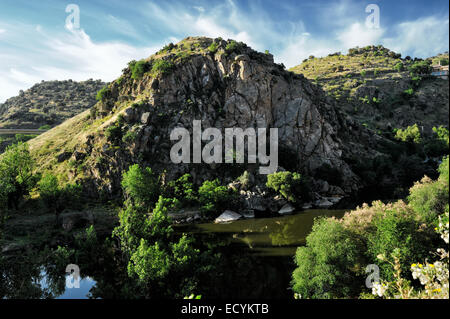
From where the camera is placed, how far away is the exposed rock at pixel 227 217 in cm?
3816

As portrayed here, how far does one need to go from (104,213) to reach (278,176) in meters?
31.5

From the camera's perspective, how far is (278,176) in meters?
44.7

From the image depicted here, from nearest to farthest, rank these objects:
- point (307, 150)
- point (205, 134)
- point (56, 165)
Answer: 1. point (56, 165)
2. point (205, 134)
3. point (307, 150)

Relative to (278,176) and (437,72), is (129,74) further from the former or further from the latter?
(437,72)

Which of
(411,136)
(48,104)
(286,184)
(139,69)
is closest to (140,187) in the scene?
(286,184)

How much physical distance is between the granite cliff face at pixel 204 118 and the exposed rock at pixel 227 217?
34.2 ft

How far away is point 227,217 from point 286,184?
1272 cm

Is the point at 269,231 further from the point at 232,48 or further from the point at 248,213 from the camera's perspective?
the point at 232,48

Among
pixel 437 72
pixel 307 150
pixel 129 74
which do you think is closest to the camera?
pixel 307 150

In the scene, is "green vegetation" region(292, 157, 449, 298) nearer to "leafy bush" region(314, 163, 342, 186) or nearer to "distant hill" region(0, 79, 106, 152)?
"leafy bush" region(314, 163, 342, 186)

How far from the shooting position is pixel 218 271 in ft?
72.3

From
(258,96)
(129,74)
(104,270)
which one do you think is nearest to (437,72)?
(258,96)

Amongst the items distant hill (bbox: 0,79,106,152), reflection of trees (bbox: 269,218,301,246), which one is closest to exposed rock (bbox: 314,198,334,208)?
reflection of trees (bbox: 269,218,301,246)

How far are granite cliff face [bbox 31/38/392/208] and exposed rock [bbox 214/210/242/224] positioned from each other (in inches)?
410
